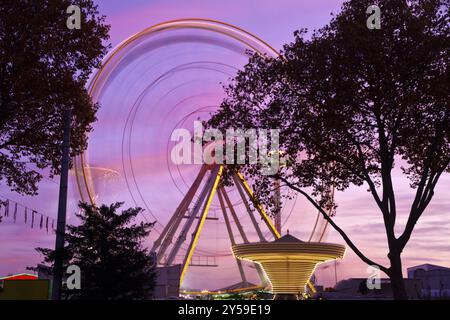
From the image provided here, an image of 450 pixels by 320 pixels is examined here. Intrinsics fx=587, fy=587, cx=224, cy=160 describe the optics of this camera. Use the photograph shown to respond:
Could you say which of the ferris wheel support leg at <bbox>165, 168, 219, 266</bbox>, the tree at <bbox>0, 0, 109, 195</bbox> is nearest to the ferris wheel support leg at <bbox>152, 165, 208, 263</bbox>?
the ferris wheel support leg at <bbox>165, 168, 219, 266</bbox>

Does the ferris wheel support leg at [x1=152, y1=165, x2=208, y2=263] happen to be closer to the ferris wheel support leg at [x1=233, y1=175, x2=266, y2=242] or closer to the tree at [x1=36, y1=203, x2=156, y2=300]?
the ferris wheel support leg at [x1=233, y1=175, x2=266, y2=242]

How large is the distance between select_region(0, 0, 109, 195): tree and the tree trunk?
10.9 meters

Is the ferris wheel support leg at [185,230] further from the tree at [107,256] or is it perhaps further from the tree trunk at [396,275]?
the tree trunk at [396,275]

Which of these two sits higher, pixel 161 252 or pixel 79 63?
pixel 79 63

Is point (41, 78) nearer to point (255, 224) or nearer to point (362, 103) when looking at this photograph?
point (362, 103)

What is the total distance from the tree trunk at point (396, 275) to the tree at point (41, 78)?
10942 mm

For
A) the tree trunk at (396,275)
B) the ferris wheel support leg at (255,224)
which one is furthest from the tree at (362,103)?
the ferris wheel support leg at (255,224)

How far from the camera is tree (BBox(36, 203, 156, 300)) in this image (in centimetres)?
1719

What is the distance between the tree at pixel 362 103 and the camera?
17.8 metres
